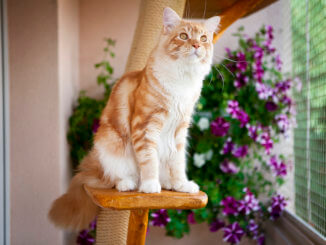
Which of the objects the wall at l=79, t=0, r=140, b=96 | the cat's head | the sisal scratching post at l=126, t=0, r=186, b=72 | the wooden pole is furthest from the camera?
the wall at l=79, t=0, r=140, b=96

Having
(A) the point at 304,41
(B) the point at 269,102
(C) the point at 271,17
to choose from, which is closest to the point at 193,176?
(B) the point at 269,102

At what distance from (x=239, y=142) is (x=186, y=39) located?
121cm

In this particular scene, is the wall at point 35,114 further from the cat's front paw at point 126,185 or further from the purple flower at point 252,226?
the purple flower at point 252,226

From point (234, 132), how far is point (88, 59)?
107cm

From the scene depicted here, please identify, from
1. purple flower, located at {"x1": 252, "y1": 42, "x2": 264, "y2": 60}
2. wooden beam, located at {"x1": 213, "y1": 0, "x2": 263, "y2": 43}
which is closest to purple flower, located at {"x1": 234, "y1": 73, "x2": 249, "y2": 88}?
purple flower, located at {"x1": 252, "y1": 42, "x2": 264, "y2": 60}

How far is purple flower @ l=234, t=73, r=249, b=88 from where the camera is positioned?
213 centimetres

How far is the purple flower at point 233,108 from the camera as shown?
2035mm

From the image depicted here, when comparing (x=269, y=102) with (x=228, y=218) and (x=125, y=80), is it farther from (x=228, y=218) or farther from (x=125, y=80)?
(x=125, y=80)

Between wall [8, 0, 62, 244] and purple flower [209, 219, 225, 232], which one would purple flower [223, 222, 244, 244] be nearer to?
purple flower [209, 219, 225, 232]

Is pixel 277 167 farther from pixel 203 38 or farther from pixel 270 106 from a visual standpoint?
pixel 203 38

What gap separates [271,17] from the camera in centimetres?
227

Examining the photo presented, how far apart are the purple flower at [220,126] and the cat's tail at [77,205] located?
959 millimetres

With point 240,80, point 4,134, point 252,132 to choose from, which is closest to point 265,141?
point 252,132

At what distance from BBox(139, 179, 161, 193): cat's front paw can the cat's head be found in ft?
1.23
